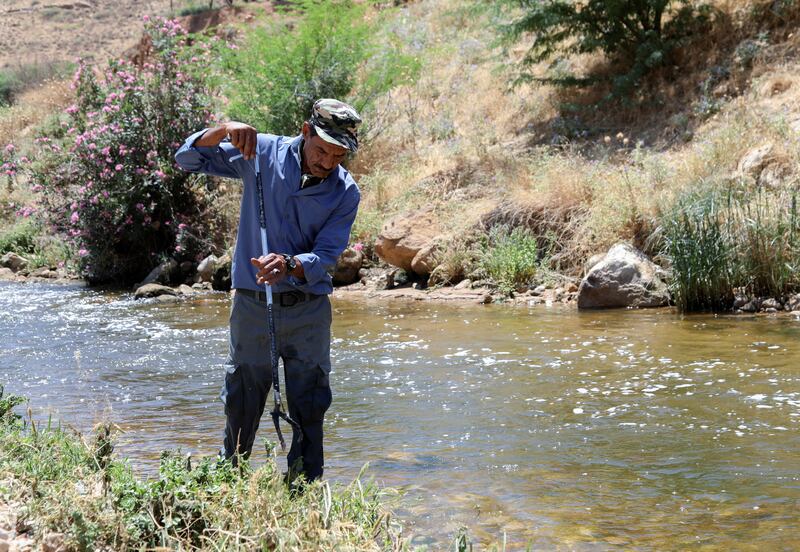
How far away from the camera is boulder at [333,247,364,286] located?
1409 cm

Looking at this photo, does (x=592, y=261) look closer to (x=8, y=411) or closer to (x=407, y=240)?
(x=407, y=240)

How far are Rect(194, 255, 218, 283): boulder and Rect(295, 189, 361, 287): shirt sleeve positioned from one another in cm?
1056

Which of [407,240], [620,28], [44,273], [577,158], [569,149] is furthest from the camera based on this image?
[44,273]

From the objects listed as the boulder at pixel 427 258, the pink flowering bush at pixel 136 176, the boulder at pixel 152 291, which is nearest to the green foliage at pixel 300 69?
the pink flowering bush at pixel 136 176

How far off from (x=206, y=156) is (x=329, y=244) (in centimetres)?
69

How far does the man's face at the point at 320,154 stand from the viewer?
4.10m

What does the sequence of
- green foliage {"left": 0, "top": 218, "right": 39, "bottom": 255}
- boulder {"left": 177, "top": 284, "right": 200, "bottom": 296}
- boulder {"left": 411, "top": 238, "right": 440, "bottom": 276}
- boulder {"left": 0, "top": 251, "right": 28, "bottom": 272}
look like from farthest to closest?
1. green foliage {"left": 0, "top": 218, "right": 39, "bottom": 255}
2. boulder {"left": 0, "top": 251, "right": 28, "bottom": 272}
3. boulder {"left": 177, "top": 284, "right": 200, "bottom": 296}
4. boulder {"left": 411, "top": 238, "right": 440, "bottom": 276}

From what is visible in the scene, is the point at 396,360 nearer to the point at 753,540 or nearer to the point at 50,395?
the point at 50,395

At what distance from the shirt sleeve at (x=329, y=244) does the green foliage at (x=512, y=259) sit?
7.98 meters

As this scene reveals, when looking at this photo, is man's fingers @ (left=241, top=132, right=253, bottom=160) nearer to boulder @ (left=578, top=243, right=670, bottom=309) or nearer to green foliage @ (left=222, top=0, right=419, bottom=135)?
boulder @ (left=578, top=243, right=670, bottom=309)

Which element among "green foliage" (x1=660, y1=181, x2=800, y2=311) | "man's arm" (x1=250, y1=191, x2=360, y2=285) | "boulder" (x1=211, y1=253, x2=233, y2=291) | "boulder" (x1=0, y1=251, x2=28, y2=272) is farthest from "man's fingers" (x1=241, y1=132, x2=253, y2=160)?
"boulder" (x1=0, y1=251, x2=28, y2=272)

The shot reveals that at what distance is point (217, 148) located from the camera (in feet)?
14.2

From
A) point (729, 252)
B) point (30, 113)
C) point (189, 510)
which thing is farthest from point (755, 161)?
point (30, 113)

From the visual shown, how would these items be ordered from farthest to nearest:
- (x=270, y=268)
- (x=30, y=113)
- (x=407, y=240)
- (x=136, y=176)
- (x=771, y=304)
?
1. (x=30, y=113)
2. (x=136, y=176)
3. (x=407, y=240)
4. (x=771, y=304)
5. (x=270, y=268)
